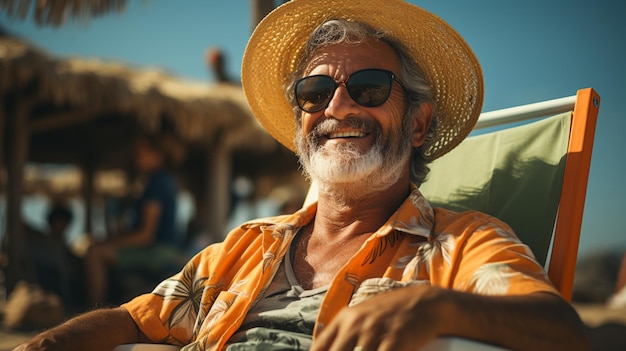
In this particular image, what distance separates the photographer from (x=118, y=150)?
10.7m

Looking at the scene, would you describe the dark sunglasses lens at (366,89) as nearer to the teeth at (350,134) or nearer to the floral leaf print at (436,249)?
the teeth at (350,134)

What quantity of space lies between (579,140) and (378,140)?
28.6 inches

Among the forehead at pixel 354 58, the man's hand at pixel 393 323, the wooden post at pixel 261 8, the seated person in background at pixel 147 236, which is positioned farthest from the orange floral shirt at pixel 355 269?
the seated person in background at pixel 147 236

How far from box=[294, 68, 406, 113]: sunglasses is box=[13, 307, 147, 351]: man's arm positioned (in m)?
1.07

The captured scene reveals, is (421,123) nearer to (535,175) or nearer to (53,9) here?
(535,175)

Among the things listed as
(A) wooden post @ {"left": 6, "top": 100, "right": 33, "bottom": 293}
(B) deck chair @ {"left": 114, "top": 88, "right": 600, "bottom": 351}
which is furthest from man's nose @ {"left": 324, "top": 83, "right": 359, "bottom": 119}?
(A) wooden post @ {"left": 6, "top": 100, "right": 33, "bottom": 293}

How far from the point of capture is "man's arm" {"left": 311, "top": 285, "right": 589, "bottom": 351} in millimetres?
1373

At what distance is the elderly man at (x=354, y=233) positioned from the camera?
5.29ft

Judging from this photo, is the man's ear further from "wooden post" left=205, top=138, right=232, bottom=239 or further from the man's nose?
"wooden post" left=205, top=138, right=232, bottom=239

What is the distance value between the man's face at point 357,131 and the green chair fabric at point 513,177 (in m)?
0.33

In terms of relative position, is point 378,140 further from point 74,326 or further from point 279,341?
point 74,326

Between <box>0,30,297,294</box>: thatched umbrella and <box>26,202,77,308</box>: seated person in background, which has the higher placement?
<box>0,30,297,294</box>: thatched umbrella

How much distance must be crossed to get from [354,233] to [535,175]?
2.41 feet

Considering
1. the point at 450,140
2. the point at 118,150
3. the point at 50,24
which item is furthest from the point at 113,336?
the point at 118,150
